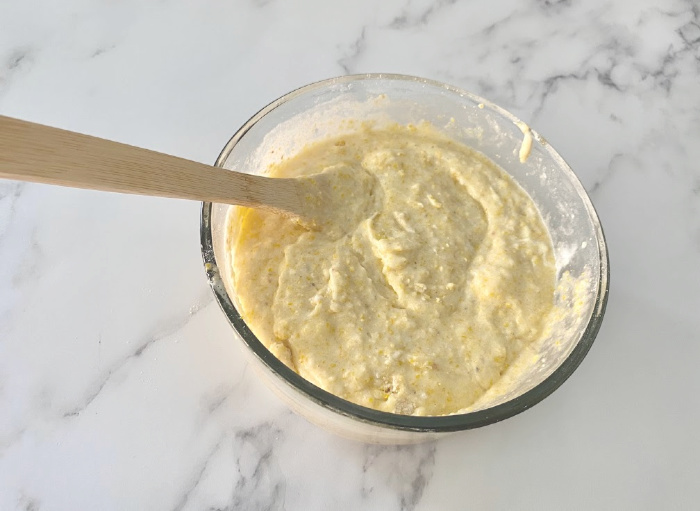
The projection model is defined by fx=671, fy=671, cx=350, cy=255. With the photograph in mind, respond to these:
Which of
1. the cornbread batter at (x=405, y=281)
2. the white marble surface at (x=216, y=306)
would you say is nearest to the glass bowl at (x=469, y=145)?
the cornbread batter at (x=405, y=281)

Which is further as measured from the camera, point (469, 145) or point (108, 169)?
point (469, 145)

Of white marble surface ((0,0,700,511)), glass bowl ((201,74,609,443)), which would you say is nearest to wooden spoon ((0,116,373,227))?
glass bowl ((201,74,609,443))

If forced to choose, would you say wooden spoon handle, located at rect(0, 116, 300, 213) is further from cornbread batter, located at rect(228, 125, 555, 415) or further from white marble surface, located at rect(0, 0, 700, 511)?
white marble surface, located at rect(0, 0, 700, 511)

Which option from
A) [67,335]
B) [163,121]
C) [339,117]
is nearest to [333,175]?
[339,117]

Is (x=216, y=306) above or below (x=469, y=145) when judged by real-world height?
below

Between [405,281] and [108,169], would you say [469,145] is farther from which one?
[108,169]

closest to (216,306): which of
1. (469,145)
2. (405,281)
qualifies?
(405,281)
